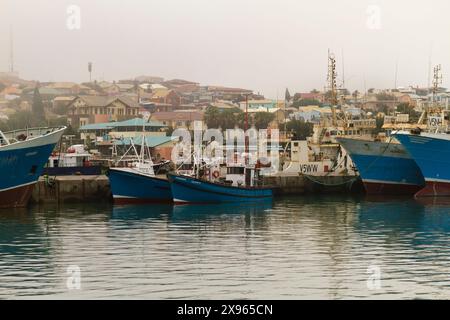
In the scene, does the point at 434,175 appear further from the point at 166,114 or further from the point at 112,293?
the point at 166,114

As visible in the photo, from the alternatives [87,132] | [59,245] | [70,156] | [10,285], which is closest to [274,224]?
[59,245]

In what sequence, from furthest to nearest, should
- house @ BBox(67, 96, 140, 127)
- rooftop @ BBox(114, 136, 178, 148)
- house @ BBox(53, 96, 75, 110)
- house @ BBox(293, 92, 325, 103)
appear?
house @ BBox(293, 92, 325, 103) < house @ BBox(53, 96, 75, 110) < house @ BBox(67, 96, 140, 127) < rooftop @ BBox(114, 136, 178, 148)

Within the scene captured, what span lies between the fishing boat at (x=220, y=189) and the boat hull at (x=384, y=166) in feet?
35.1

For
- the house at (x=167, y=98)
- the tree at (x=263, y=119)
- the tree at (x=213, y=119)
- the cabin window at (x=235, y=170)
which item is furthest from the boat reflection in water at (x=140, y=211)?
the house at (x=167, y=98)

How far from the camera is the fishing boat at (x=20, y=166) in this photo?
46.0 m

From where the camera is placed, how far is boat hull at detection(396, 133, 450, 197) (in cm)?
5419

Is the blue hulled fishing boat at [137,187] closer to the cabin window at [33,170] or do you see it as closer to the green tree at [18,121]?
the cabin window at [33,170]

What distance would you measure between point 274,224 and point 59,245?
10.6 metres

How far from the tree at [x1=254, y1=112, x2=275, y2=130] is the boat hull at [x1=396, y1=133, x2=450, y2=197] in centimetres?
5011

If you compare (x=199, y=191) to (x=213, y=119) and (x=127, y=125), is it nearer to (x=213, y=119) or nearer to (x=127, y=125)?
(x=127, y=125)

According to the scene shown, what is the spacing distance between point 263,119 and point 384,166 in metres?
48.9

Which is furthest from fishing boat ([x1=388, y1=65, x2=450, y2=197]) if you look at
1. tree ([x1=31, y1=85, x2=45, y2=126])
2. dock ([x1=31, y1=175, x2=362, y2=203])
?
tree ([x1=31, y1=85, x2=45, y2=126])

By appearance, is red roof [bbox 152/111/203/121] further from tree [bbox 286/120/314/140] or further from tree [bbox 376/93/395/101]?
tree [bbox 376/93/395/101]

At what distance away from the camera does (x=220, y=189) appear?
160ft
